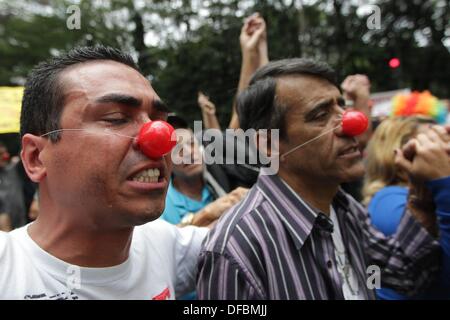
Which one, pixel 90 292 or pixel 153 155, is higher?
pixel 153 155

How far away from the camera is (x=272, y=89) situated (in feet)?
7.20

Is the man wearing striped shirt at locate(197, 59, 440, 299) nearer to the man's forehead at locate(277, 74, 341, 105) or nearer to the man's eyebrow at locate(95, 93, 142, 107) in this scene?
the man's forehead at locate(277, 74, 341, 105)

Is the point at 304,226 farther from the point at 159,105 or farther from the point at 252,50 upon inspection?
the point at 252,50

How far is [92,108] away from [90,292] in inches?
24.8

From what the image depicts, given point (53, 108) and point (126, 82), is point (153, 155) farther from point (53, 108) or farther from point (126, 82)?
point (53, 108)

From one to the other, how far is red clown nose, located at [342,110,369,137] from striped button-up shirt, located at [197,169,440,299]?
42cm

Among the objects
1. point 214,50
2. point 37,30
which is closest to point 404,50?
point 37,30

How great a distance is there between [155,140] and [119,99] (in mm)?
200

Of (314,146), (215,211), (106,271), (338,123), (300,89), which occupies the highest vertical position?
(300,89)

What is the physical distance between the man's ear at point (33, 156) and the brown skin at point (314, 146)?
1155mm

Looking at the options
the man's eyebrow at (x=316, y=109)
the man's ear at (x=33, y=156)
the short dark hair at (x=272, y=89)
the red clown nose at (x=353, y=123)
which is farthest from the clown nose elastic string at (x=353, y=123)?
the man's ear at (x=33, y=156)

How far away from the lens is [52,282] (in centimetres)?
140

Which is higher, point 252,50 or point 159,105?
point 252,50

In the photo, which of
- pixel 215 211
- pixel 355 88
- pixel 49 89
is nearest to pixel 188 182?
pixel 215 211
